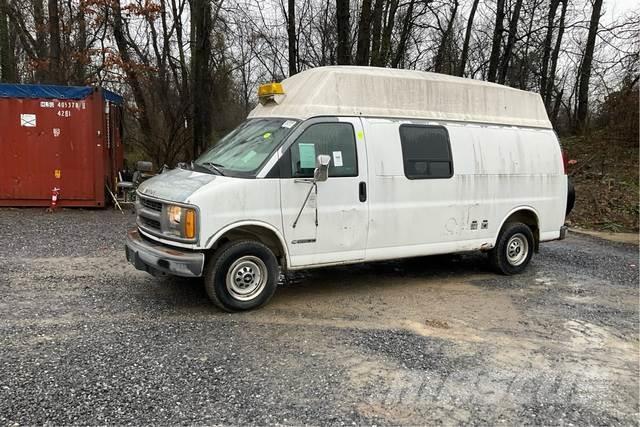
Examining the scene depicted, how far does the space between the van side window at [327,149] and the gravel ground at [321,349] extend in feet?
4.90

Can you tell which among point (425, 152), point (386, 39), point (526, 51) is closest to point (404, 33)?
point (386, 39)

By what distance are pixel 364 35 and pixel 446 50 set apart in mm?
8897

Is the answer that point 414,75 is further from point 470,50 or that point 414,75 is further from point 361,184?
point 470,50

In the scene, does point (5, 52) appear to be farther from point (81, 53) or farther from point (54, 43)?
point (81, 53)

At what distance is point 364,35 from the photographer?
15.5m

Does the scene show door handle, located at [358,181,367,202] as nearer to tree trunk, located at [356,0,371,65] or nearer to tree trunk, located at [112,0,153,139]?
tree trunk, located at [356,0,371,65]

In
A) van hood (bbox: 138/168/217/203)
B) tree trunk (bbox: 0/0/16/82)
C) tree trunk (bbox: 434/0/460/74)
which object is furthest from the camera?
tree trunk (bbox: 434/0/460/74)

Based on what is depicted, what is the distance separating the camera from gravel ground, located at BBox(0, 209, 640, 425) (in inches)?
144

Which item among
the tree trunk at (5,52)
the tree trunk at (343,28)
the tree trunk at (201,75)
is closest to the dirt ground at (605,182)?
the tree trunk at (343,28)

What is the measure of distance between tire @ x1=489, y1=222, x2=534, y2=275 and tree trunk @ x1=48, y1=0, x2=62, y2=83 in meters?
13.7

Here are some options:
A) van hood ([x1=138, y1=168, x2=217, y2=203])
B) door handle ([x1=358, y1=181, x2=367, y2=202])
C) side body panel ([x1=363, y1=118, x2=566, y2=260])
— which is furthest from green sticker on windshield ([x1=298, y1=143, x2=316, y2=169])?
van hood ([x1=138, y1=168, x2=217, y2=203])

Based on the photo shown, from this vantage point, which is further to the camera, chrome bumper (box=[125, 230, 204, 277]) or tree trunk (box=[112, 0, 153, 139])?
tree trunk (box=[112, 0, 153, 139])

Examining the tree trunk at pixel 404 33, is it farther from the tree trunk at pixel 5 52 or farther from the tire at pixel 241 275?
the tire at pixel 241 275

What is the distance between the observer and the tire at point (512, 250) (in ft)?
24.0
